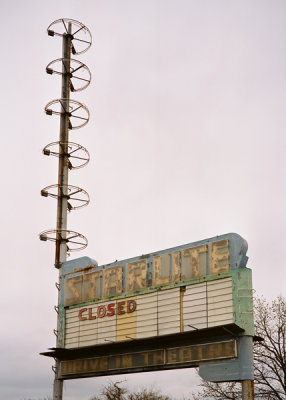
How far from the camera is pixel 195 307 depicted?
20906mm

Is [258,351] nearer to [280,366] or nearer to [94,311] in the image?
[280,366]

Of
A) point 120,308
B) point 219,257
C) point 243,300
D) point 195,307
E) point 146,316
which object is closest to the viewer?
point 243,300

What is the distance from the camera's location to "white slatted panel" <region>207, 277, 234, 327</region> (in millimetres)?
19906

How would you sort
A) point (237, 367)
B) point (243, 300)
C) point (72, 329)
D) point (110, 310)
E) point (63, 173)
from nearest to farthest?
point (237, 367)
point (243, 300)
point (110, 310)
point (72, 329)
point (63, 173)

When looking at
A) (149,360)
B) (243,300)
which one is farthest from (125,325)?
(243,300)

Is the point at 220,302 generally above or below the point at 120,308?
below

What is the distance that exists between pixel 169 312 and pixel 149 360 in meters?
2.04

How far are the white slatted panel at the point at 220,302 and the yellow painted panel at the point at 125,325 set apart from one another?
11.4ft

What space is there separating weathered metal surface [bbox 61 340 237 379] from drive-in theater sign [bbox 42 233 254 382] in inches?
1.3

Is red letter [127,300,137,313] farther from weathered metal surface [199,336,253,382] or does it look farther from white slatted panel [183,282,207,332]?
weathered metal surface [199,336,253,382]

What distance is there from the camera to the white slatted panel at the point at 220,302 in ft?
65.3

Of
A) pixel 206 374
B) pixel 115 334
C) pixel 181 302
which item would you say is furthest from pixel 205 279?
pixel 115 334

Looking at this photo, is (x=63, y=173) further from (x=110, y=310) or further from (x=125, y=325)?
(x=125, y=325)

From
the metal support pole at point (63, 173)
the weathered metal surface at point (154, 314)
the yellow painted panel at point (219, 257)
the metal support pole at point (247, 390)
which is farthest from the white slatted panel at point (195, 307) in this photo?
the metal support pole at point (63, 173)
